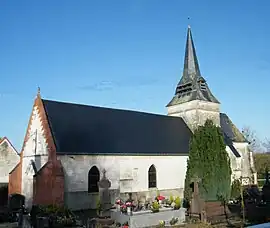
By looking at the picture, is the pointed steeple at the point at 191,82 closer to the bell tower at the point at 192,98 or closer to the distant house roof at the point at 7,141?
the bell tower at the point at 192,98

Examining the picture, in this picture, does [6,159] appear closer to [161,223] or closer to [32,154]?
[32,154]

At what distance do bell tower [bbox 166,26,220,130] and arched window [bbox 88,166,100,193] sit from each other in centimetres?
1288

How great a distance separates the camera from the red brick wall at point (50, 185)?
67.9 feet

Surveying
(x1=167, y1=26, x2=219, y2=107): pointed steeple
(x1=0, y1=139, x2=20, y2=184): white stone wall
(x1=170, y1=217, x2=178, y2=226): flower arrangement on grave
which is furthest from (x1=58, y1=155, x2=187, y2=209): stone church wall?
(x1=0, y1=139, x2=20, y2=184): white stone wall

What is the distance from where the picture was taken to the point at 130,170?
24.9 metres

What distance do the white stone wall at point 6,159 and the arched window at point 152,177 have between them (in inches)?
585

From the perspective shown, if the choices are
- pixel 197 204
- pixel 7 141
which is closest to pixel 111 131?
pixel 197 204

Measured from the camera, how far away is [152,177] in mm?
26344

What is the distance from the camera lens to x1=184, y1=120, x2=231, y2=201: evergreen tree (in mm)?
21828

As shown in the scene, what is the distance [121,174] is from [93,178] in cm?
245

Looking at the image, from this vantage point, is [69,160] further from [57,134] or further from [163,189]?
[163,189]

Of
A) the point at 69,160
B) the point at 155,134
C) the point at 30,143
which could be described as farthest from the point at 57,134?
the point at 155,134

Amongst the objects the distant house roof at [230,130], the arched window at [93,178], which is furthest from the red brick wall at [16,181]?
the distant house roof at [230,130]

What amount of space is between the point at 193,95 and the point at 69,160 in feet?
53.8
